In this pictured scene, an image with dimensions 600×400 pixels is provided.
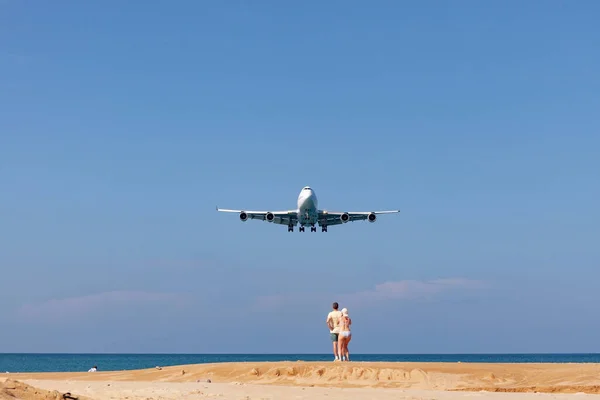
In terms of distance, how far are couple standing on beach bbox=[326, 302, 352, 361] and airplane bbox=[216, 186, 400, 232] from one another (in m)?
40.2

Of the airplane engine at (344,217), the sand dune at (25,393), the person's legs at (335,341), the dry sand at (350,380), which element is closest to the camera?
the sand dune at (25,393)

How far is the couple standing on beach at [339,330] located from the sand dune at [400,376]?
85.2 inches

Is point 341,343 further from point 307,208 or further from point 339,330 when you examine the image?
point 307,208

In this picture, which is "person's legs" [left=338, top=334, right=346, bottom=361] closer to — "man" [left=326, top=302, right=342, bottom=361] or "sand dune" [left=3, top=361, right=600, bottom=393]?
"man" [left=326, top=302, right=342, bottom=361]

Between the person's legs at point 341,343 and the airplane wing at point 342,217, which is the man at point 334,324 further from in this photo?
the airplane wing at point 342,217

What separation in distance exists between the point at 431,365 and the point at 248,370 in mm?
5507

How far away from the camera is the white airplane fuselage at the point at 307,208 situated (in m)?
64.8

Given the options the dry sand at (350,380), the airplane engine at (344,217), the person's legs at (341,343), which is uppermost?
the airplane engine at (344,217)

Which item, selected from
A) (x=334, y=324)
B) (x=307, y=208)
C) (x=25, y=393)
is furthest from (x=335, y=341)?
(x=307, y=208)

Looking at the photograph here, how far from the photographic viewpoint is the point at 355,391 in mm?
16766

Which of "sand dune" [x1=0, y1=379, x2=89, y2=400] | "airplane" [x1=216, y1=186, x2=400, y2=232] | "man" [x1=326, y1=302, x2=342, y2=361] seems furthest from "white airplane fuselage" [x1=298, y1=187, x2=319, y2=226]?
"sand dune" [x1=0, y1=379, x2=89, y2=400]

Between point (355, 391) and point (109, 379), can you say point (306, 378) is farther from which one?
point (109, 379)

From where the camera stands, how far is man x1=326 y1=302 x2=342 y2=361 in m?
24.4

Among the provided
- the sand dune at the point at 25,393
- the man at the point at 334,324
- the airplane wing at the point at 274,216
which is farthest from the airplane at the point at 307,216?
the sand dune at the point at 25,393
